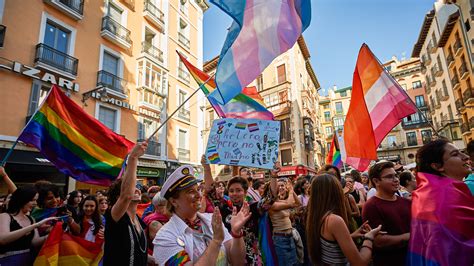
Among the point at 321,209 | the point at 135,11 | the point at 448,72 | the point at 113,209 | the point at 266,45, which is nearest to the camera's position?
the point at 113,209

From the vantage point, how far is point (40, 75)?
11.1m

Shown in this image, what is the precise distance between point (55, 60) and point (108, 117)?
12.0 ft

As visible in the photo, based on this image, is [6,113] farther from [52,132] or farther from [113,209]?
[113,209]

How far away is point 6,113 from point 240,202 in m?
11.1

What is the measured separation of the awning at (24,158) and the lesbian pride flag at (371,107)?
1123 cm

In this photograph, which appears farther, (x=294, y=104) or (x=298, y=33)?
(x=294, y=104)

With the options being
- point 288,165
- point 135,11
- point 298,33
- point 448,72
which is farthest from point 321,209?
point 448,72

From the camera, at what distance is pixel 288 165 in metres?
25.3

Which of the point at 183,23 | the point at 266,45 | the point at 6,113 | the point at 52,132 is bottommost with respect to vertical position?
the point at 52,132

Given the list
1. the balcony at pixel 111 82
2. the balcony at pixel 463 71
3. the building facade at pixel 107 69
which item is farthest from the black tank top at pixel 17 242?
the balcony at pixel 463 71

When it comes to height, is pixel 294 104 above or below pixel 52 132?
above

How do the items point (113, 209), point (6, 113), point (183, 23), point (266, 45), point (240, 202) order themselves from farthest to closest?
point (183, 23)
point (6, 113)
point (266, 45)
point (240, 202)
point (113, 209)

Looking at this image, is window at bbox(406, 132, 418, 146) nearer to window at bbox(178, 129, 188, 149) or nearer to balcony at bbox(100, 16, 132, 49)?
window at bbox(178, 129, 188, 149)

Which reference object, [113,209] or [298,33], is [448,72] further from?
[113,209]
